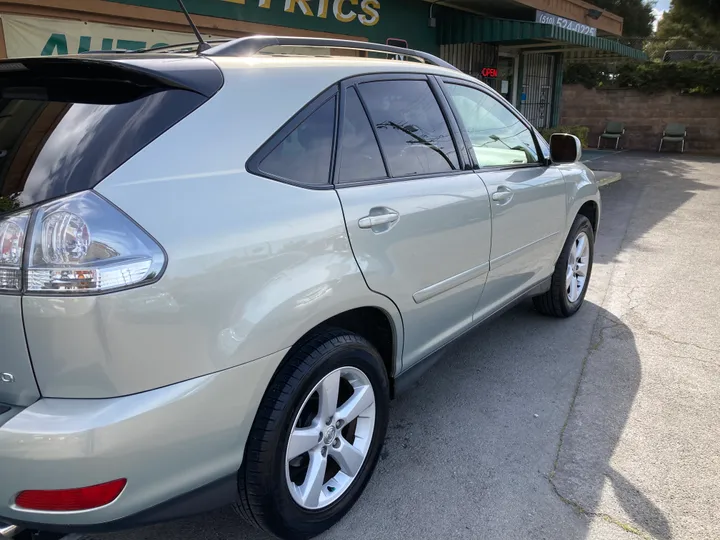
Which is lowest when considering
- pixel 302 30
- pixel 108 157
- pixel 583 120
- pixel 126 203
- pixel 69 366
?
pixel 583 120

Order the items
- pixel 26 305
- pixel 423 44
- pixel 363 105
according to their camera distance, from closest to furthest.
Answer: pixel 26 305 < pixel 363 105 < pixel 423 44

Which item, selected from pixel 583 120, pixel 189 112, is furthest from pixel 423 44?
pixel 583 120

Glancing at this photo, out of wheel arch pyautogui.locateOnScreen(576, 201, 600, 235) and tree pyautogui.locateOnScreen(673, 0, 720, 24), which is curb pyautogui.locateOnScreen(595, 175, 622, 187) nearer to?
wheel arch pyautogui.locateOnScreen(576, 201, 600, 235)

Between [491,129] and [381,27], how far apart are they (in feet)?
22.4

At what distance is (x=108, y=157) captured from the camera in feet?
5.52

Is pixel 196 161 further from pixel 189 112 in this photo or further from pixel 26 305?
pixel 26 305

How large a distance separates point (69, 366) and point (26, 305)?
0.20m

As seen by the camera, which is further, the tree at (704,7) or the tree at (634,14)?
the tree at (634,14)

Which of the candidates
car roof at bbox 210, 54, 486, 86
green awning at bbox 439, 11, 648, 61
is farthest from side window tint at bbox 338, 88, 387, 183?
green awning at bbox 439, 11, 648, 61

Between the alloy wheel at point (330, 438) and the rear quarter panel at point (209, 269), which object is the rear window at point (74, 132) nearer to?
the rear quarter panel at point (209, 269)

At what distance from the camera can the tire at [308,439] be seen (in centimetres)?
198

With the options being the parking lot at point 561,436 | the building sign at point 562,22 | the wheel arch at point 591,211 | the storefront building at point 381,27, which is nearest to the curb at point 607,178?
the storefront building at point 381,27

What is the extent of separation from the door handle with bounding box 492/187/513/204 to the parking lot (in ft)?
3.74

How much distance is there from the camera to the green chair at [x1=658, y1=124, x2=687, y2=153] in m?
18.8
